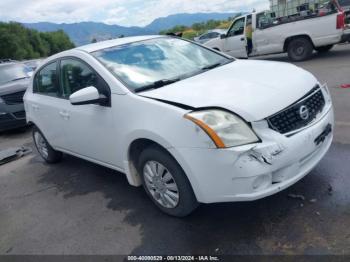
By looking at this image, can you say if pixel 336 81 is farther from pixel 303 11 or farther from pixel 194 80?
pixel 194 80

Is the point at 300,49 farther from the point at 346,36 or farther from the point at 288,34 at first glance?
the point at 346,36

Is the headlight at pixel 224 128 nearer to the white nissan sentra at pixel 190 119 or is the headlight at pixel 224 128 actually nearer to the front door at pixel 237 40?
the white nissan sentra at pixel 190 119

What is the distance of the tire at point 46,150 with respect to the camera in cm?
555

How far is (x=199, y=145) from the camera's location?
2859 mm

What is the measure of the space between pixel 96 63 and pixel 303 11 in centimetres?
902

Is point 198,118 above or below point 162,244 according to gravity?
above

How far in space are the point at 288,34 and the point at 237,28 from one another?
7.22ft

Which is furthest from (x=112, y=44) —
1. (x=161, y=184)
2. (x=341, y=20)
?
(x=341, y=20)

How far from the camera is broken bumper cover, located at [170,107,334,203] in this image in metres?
2.78

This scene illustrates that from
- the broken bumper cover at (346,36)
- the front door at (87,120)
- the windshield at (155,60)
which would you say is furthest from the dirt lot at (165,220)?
the broken bumper cover at (346,36)

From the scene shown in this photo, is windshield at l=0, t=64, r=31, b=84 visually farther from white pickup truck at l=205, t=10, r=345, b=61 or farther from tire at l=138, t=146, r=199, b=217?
tire at l=138, t=146, r=199, b=217

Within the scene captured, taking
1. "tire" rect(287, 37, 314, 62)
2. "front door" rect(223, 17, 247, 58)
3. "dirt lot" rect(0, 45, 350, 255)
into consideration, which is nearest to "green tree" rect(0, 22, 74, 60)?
"front door" rect(223, 17, 247, 58)

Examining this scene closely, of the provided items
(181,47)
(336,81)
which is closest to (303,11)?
(336,81)

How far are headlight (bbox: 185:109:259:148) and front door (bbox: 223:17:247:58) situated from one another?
34.2 ft
